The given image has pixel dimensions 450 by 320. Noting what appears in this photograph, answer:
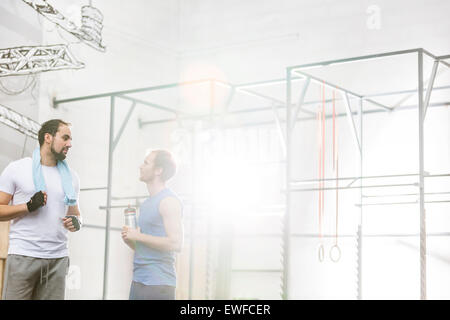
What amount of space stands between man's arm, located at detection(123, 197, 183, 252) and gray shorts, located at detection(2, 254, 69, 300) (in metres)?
0.60

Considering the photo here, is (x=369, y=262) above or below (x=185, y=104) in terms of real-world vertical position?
below

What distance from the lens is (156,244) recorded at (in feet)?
14.0

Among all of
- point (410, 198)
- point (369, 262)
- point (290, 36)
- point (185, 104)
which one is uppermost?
point (290, 36)

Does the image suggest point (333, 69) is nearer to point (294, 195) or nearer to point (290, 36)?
point (290, 36)

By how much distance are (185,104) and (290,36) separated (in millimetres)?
1911

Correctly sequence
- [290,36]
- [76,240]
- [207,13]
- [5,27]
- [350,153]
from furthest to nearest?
1. [207,13]
2. [290,36]
3. [350,153]
4. [76,240]
5. [5,27]

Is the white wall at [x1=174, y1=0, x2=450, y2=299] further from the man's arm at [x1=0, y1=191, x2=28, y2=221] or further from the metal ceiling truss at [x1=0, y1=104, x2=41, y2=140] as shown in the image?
the man's arm at [x1=0, y1=191, x2=28, y2=221]

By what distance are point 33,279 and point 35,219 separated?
0.39 m

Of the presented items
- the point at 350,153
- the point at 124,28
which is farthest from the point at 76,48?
the point at 350,153

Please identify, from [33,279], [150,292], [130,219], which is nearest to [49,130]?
[130,219]

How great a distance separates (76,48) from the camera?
327 inches

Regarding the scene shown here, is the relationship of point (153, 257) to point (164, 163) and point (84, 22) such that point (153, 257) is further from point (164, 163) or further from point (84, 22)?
point (84, 22)

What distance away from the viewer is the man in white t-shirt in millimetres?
4500

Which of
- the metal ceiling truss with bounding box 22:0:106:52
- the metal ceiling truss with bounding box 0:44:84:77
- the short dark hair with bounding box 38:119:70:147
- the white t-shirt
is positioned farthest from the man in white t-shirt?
the metal ceiling truss with bounding box 22:0:106:52
